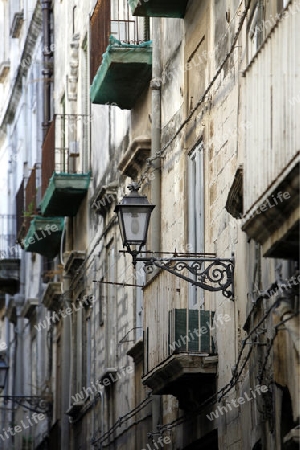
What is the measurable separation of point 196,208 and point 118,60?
129 inches

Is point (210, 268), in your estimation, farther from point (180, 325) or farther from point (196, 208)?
point (196, 208)

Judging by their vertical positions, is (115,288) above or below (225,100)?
below

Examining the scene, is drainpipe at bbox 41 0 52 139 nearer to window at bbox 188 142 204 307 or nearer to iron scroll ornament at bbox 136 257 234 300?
window at bbox 188 142 204 307

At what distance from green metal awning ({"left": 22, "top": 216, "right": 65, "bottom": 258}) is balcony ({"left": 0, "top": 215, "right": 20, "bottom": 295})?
24.1 ft

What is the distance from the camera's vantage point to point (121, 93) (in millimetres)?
21062

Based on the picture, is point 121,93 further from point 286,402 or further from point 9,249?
point 9,249

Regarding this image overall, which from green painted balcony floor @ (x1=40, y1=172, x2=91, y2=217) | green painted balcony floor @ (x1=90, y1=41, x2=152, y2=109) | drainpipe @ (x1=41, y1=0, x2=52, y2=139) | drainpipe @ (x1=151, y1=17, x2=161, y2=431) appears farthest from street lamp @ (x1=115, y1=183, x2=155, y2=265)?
drainpipe @ (x1=41, y1=0, x2=52, y2=139)

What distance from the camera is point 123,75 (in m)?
20.4

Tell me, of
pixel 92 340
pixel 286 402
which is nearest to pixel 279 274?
pixel 286 402

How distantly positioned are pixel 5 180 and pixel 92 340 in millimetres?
16647

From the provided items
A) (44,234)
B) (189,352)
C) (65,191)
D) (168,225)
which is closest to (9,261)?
(44,234)

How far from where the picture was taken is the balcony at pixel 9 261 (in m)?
38.4

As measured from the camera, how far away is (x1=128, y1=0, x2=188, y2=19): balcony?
18031 mm

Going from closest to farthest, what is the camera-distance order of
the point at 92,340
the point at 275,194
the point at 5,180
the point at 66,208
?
the point at 275,194 < the point at 92,340 < the point at 66,208 < the point at 5,180
